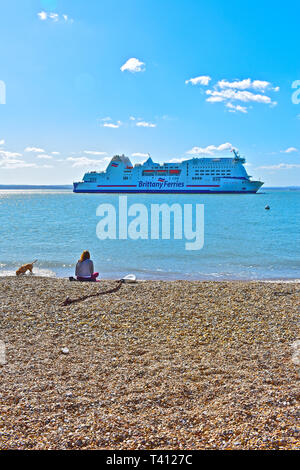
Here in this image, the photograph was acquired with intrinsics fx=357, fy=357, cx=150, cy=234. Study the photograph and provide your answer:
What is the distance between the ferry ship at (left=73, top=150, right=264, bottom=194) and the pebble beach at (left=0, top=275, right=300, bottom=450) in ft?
348

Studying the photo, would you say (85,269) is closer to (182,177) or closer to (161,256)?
(161,256)

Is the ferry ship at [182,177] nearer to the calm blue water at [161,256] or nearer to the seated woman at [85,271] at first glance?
the calm blue water at [161,256]

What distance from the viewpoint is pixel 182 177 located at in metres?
112

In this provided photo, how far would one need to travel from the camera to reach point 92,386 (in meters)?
4.17

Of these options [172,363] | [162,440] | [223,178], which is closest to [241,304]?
[172,363]

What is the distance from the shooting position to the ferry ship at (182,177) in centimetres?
11075

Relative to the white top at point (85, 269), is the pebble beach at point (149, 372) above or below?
below

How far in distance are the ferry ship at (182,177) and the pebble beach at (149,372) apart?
106137 millimetres

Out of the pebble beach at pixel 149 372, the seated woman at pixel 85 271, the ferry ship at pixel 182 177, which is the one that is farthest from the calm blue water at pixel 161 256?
the ferry ship at pixel 182 177

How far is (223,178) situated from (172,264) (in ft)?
325

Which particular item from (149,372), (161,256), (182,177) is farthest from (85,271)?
(182,177)

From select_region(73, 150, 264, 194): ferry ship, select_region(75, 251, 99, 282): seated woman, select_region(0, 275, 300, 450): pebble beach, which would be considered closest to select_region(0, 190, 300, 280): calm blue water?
select_region(75, 251, 99, 282): seated woman

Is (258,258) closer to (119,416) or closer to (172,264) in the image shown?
(172,264)

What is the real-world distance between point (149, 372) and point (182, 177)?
360 feet
